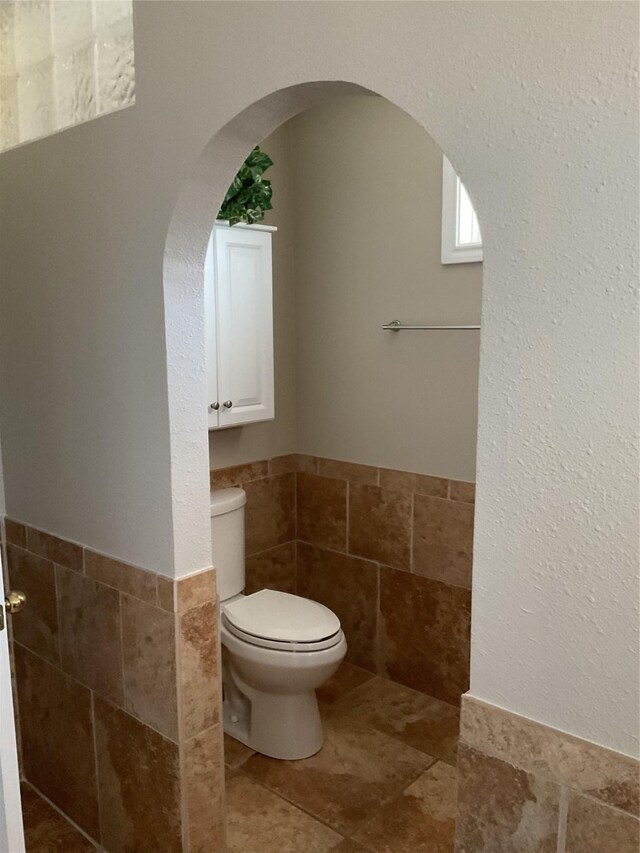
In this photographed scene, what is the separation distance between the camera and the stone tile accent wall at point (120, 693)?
1644 mm

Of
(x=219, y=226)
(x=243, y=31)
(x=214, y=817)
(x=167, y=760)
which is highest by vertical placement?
(x=243, y=31)

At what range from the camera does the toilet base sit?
232cm

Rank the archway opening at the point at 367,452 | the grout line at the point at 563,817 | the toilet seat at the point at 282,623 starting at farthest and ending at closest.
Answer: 1. the archway opening at the point at 367,452
2. the toilet seat at the point at 282,623
3. the grout line at the point at 563,817

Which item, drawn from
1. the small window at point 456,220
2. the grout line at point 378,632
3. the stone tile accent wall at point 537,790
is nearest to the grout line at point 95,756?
the stone tile accent wall at point 537,790

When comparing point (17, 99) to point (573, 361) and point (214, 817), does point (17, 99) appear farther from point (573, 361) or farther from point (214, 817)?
point (214, 817)

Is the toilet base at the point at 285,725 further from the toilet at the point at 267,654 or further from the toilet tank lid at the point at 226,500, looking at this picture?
the toilet tank lid at the point at 226,500

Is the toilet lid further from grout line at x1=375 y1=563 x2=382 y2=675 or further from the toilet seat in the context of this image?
grout line at x1=375 y1=563 x2=382 y2=675

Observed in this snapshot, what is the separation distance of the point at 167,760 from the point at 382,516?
1.31 metres

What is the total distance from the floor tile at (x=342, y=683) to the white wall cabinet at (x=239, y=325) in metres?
1.10

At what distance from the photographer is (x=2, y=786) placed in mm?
1310

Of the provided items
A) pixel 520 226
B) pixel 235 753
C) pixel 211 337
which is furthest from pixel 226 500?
pixel 520 226

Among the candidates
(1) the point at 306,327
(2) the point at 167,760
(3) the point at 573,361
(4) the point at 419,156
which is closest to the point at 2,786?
(2) the point at 167,760

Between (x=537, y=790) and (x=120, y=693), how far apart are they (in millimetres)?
1117

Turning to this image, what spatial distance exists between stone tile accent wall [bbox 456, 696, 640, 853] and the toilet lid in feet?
3.60
